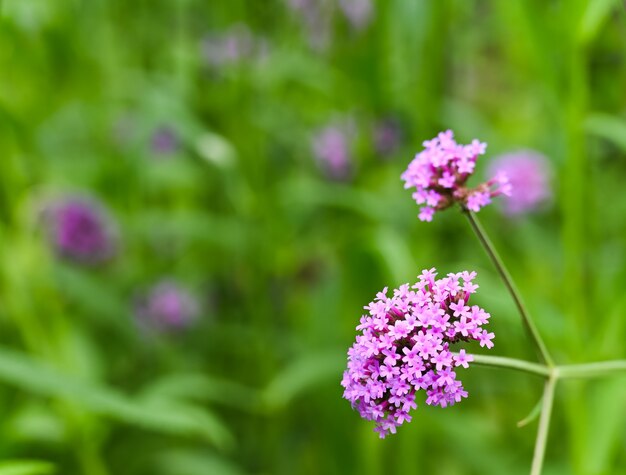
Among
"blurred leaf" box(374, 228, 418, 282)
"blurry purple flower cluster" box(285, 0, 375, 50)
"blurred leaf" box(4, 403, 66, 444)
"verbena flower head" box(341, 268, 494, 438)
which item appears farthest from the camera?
"blurry purple flower cluster" box(285, 0, 375, 50)

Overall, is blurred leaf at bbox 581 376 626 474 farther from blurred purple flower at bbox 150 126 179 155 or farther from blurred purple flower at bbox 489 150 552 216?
blurred purple flower at bbox 150 126 179 155

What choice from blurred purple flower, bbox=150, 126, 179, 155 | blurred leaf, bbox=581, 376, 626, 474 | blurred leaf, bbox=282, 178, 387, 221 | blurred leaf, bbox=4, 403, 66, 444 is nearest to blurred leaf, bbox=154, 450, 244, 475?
blurred leaf, bbox=4, 403, 66, 444

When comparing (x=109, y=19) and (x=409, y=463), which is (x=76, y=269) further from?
(x=409, y=463)

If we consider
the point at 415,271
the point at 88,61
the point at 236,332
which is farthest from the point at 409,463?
the point at 88,61

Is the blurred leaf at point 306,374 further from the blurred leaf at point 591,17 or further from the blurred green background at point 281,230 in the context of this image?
the blurred leaf at point 591,17

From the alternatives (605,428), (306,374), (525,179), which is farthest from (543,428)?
(525,179)

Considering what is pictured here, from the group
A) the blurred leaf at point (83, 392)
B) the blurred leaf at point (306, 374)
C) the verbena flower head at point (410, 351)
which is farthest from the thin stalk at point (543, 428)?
Result: the blurred leaf at point (306, 374)
